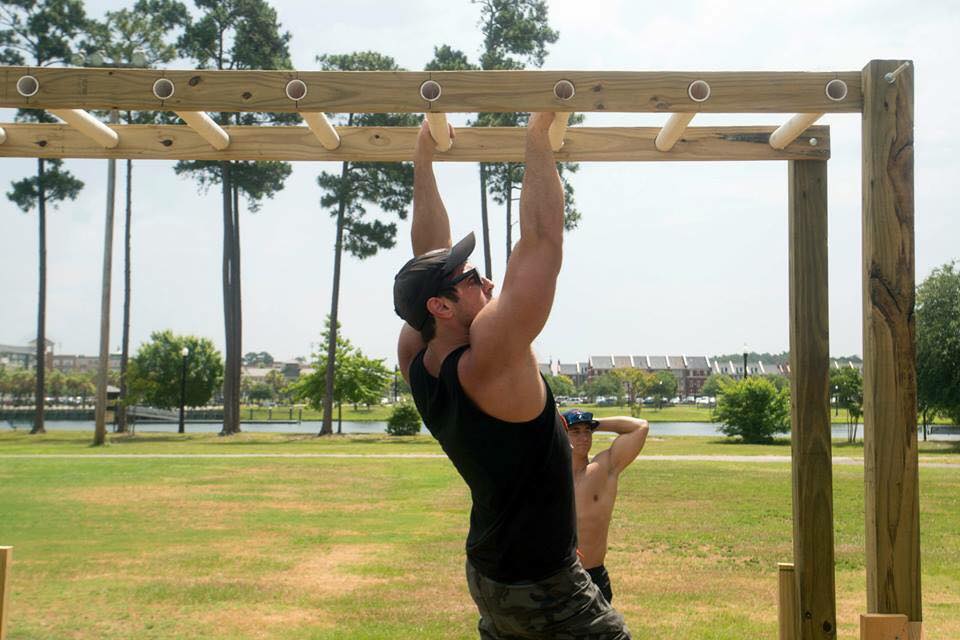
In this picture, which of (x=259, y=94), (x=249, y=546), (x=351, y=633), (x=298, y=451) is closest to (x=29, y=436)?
(x=298, y=451)

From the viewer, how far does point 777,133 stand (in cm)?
381

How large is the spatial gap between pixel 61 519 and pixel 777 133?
11549 millimetres

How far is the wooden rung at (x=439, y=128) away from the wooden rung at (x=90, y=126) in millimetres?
1391

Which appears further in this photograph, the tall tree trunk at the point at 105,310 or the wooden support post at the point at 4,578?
the tall tree trunk at the point at 105,310

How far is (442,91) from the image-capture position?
3141mm

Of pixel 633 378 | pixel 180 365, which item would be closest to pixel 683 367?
pixel 633 378

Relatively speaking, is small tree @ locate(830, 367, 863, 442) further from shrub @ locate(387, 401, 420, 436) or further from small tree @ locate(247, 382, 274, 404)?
small tree @ locate(247, 382, 274, 404)

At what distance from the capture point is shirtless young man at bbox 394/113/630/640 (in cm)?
222

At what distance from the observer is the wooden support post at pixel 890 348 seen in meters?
2.98

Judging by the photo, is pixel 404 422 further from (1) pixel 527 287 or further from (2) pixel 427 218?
(1) pixel 527 287

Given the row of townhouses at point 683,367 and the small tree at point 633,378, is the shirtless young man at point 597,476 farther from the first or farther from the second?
the row of townhouses at point 683,367

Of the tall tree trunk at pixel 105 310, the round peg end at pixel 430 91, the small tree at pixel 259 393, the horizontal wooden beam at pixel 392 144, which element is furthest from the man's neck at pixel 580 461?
the small tree at pixel 259 393

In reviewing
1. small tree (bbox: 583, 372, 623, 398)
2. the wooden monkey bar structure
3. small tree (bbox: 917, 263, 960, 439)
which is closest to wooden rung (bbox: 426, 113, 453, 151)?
the wooden monkey bar structure

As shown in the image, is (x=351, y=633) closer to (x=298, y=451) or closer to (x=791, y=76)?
(x=791, y=76)
